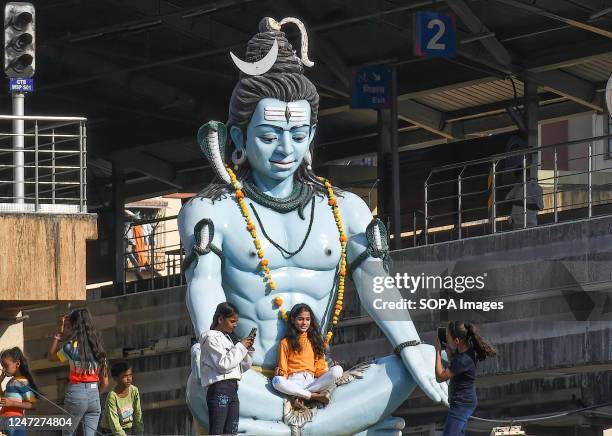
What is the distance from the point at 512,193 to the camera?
2681 centimetres

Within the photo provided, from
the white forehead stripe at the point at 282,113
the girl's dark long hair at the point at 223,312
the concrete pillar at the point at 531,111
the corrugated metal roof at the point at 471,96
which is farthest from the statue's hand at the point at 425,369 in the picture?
the corrugated metal roof at the point at 471,96

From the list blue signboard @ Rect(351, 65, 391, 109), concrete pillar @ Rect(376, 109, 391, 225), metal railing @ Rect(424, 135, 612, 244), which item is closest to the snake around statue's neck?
metal railing @ Rect(424, 135, 612, 244)

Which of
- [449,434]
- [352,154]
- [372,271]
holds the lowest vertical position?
[449,434]

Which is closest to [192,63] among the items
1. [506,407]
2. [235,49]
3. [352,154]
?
[235,49]

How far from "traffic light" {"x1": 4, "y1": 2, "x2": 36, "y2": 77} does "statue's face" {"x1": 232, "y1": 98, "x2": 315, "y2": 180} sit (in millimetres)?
3506

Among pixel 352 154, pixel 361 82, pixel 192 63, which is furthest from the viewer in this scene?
pixel 352 154

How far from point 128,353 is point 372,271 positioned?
1173cm

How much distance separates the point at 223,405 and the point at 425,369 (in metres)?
1.89

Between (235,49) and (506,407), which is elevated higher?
(235,49)

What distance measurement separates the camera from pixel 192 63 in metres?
31.2

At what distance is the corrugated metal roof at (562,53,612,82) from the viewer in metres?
29.8

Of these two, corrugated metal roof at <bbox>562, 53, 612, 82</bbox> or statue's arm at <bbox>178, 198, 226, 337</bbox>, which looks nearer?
statue's arm at <bbox>178, 198, 226, 337</bbox>

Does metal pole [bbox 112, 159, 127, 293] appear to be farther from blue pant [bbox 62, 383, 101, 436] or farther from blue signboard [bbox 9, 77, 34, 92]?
blue pant [bbox 62, 383, 101, 436]

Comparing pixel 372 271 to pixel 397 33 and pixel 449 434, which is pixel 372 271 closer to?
pixel 449 434
